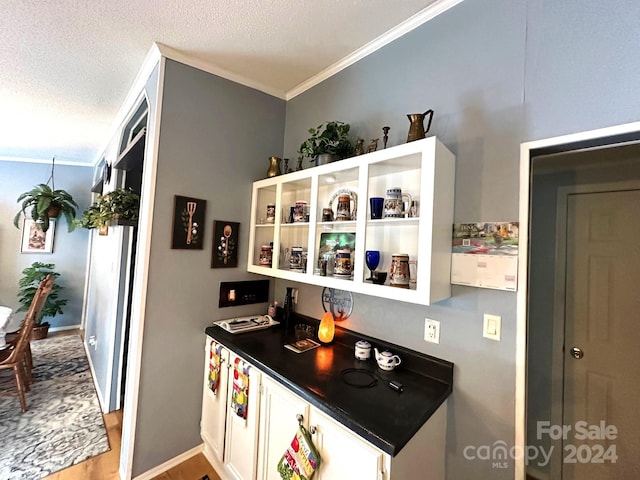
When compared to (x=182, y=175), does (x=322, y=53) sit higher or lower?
higher

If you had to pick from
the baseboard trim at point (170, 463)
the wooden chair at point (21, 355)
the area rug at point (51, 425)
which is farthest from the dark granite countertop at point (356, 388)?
the wooden chair at point (21, 355)

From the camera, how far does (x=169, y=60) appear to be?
5.90ft

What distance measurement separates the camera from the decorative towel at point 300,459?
1.14 m

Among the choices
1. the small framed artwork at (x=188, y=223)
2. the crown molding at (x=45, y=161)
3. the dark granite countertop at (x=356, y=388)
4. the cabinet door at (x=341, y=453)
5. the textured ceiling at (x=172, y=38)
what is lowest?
the cabinet door at (x=341, y=453)

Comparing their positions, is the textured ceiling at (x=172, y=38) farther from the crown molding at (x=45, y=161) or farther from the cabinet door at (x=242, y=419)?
the crown molding at (x=45, y=161)

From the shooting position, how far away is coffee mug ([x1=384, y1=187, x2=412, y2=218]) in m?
1.37

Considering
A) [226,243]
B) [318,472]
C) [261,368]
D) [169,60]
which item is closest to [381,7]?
[169,60]

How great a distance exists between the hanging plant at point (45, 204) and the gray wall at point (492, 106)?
14.6ft

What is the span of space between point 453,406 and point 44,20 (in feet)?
9.66

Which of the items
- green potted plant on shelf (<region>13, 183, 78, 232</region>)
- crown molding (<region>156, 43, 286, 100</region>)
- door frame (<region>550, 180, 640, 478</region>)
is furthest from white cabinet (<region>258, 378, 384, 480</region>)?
green potted plant on shelf (<region>13, 183, 78, 232</region>)

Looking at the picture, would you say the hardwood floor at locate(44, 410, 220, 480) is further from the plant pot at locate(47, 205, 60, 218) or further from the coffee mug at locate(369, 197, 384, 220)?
the plant pot at locate(47, 205, 60, 218)

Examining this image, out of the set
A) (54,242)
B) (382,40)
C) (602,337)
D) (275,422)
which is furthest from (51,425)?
(602,337)

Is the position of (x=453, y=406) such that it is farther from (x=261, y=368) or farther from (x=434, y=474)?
(x=261, y=368)

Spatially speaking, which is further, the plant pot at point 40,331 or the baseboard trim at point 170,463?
the plant pot at point 40,331
